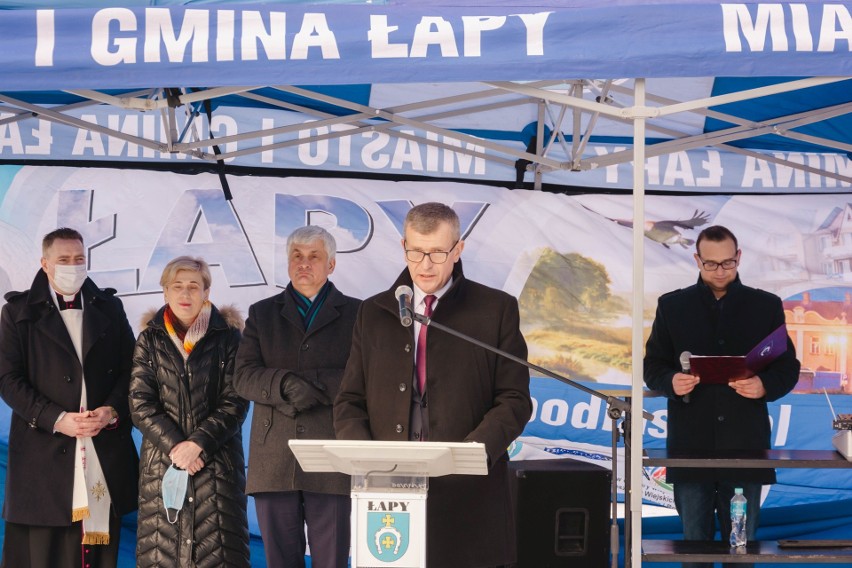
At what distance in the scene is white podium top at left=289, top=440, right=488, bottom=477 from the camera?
293 centimetres

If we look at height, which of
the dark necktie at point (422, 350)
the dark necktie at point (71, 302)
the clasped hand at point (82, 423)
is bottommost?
the clasped hand at point (82, 423)

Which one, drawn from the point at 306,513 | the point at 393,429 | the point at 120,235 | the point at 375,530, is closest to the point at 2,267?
the point at 120,235

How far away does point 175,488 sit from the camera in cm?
460

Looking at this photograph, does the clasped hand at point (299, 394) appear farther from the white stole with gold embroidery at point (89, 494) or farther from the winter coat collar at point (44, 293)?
the winter coat collar at point (44, 293)

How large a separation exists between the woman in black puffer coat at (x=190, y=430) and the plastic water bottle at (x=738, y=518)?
6.57 feet

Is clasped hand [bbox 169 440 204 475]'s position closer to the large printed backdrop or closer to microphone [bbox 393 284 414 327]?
microphone [bbox 393 284 414 327]

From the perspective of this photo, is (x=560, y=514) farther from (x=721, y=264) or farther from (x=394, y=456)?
(x=394, y=456)


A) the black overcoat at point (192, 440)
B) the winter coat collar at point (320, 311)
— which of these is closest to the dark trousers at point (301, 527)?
the black overcoat at point (192, 440)

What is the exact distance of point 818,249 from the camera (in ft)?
20.8

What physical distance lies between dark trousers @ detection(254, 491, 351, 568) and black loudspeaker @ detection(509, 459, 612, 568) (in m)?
0.72

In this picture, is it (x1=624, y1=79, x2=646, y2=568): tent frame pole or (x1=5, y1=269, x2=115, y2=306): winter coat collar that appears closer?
(x1=624, y1=79, x2=646, y2=568): tent frame pole

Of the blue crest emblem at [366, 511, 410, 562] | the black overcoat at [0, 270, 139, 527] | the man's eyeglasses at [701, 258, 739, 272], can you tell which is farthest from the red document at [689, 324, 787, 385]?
the black overcoat at [0, 270, 139, 527]

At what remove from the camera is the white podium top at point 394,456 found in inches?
115

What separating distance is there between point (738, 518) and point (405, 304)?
6.31ft
